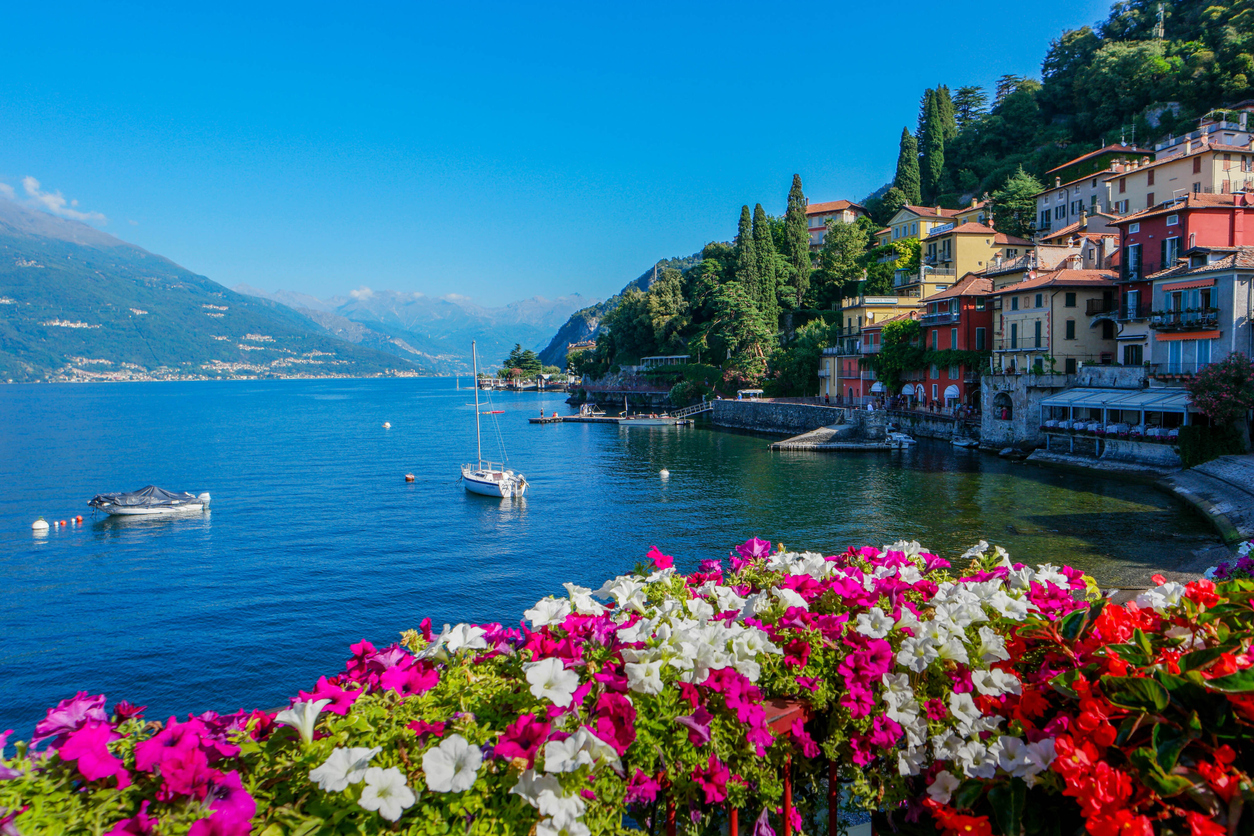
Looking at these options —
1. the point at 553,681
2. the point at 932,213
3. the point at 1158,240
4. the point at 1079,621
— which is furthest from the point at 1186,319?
the point at 553,681

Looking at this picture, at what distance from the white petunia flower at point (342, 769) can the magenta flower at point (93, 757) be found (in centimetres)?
63

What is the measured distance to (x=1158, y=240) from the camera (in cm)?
3747

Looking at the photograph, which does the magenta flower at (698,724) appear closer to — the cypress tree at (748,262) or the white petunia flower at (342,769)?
the white petunia flower at (342,769)

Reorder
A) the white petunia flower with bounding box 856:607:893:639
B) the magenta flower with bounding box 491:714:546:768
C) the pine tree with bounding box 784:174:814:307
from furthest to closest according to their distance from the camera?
the pine tree with bounding box 784:174:814:307 < the white petunia flower with bounding box 856:607:893:639 < the magenta flower with bounding box 491:714:546:768

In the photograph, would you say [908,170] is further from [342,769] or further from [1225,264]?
[342,769]

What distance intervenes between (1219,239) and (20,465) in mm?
77784

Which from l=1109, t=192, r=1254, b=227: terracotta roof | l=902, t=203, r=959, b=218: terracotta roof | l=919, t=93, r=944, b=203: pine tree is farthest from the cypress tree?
l=1109, t=192, r=1254, b=227: terracotta roof

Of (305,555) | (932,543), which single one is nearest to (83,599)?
(305,555)

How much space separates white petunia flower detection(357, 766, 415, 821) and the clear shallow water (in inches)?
627

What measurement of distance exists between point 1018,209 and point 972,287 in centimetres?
2448

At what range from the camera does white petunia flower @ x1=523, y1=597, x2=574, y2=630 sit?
11.6ft

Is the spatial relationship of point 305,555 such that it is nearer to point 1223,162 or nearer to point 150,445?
point 150,445

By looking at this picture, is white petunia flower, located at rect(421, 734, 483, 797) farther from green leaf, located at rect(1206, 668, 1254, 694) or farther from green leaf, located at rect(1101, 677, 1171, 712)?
green leaf, located at rect(1206, 668, 1254, 694)

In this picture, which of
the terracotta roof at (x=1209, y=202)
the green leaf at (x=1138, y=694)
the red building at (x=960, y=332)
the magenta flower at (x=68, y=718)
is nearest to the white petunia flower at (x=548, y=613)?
the magenta flower at (x=68, y=718)
